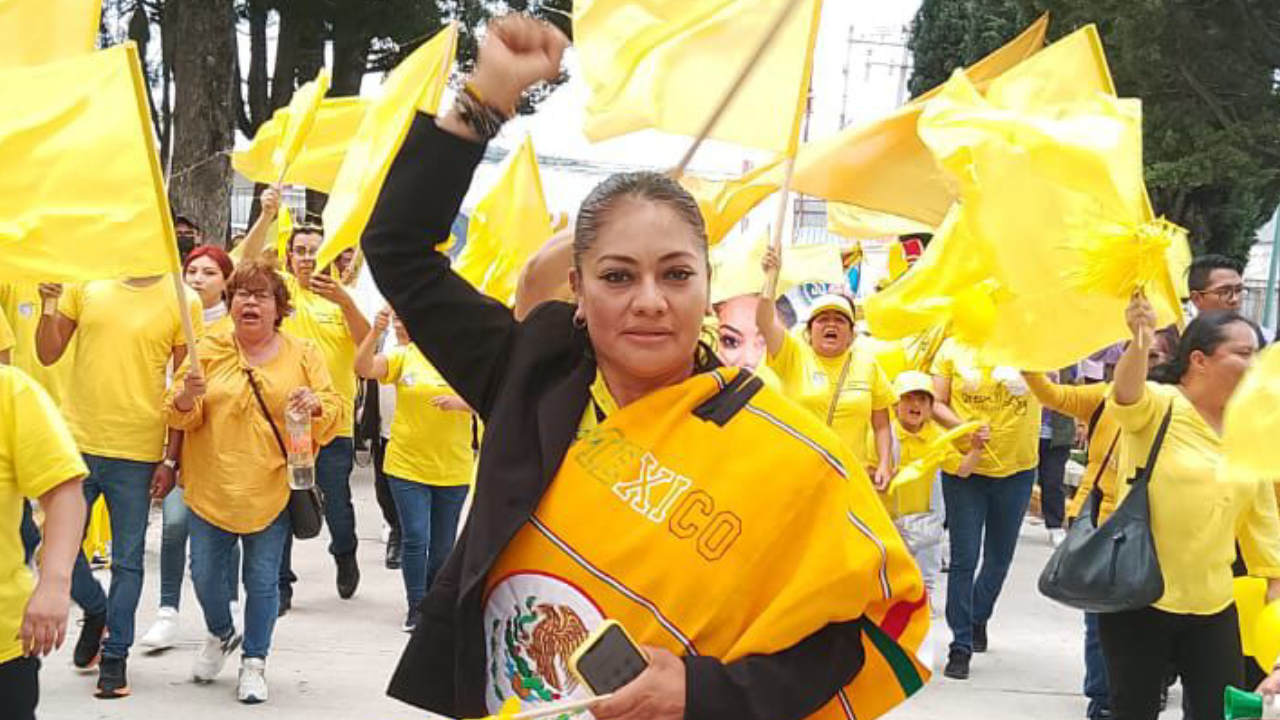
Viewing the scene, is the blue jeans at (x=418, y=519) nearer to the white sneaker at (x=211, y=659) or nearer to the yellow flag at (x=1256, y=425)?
the white sneaker at (x=211, y=659)

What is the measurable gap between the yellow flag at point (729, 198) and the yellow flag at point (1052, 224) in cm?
69

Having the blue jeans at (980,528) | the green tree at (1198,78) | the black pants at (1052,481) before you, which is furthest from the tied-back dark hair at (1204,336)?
the green tree at (1198,78)

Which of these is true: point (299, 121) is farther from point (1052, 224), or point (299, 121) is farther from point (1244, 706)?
point (1244, 706)

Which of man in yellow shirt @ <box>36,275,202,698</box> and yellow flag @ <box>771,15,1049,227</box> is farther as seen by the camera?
man in yellow shirt @ <box>36,275,202,698</box>

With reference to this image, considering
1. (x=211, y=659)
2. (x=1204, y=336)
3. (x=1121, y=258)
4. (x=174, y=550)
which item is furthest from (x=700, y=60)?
(x=174, y=550)

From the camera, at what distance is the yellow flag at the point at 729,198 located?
543 cm

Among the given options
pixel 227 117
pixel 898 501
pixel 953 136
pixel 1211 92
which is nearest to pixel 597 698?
pixel 953 136

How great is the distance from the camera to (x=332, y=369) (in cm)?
847

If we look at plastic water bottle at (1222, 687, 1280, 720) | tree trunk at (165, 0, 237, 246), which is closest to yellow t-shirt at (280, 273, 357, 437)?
plastic water bottle at (1222, 687, 1280, 720)

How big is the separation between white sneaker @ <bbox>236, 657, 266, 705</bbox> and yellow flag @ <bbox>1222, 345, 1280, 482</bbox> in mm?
4359

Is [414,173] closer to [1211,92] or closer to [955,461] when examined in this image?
[955,461]

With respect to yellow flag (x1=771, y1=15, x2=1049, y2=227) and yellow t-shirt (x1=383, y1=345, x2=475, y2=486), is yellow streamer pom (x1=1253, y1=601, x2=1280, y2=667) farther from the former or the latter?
yellow t-shirt (x1=383, y1=345, x2=475, y2=486)

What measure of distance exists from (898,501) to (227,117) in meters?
11.0

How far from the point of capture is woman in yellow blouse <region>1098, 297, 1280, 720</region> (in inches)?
203
